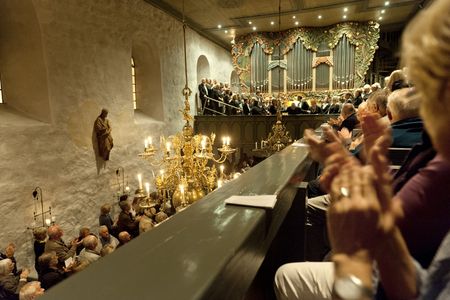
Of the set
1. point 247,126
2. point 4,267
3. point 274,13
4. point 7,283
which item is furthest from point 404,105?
point 274,13

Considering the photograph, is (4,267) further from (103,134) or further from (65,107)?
(103,134)

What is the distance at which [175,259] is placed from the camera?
2.38 feet

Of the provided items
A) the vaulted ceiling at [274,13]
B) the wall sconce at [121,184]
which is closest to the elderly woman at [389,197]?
the wall sconce at [121,184]

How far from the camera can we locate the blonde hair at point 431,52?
0.59 metres

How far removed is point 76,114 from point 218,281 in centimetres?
663

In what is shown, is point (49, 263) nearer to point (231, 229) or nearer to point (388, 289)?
point (231, 229)

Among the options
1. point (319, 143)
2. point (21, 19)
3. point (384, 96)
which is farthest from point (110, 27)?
point (319, 143)

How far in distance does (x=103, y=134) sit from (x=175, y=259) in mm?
6665

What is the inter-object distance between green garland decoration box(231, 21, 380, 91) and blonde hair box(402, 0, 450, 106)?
41.8ft

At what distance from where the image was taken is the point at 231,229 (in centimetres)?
90

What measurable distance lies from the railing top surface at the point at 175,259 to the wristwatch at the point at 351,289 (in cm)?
25

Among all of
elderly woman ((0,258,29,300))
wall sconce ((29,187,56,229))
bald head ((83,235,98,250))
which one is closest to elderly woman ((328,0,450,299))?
elderly woman ((0,258,29,300))

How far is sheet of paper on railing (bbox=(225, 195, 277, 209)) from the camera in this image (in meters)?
1.11

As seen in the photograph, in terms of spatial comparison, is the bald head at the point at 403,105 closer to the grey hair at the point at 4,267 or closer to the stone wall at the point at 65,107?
the grey hair at the point at 4,267
